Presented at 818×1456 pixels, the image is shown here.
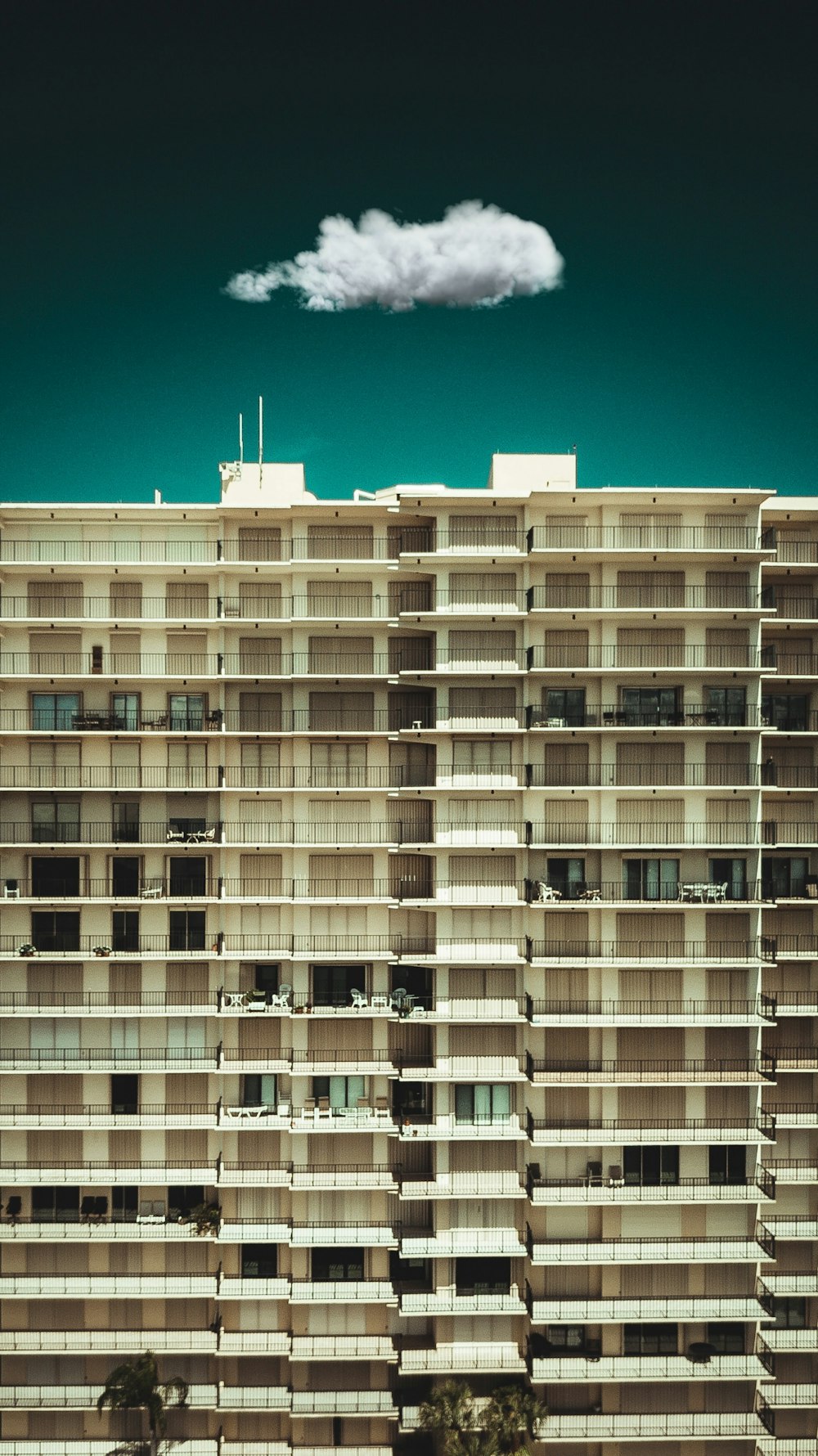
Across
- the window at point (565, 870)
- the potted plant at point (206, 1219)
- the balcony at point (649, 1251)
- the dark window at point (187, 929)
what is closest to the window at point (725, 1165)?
the balcony at point (649, 1251)

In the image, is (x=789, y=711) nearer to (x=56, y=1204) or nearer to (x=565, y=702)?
(x=565, y=702)

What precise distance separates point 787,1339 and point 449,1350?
11835 mm

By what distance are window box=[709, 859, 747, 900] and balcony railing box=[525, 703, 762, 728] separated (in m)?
4.91

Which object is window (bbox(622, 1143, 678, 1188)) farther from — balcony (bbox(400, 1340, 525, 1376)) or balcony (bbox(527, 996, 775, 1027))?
balcony (bbox(400, 1340, 525, 1376))

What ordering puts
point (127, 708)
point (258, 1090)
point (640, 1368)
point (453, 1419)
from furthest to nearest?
point (127, 708)
point (258, 1090)
point (640, 1368)
point (453, 1419)

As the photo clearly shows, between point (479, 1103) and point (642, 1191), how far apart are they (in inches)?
247

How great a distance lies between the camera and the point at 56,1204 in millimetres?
28984

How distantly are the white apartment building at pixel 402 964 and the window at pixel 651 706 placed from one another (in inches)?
4.8

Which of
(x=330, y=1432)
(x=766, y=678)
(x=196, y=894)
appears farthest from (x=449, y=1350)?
(x=766, y=678)

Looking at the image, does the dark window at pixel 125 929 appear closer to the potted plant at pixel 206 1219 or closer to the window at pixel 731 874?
the potted plant at pixel 206 1219

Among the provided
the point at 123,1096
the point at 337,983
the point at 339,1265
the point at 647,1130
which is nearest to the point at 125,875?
the point at 123,1096

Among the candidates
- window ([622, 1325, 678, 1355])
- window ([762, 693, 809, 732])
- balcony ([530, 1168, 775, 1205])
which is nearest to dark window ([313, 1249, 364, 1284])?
balcony ([530, 1168, 775, 1205])

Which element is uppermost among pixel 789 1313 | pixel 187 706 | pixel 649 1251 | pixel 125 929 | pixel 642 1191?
pixel 187 706

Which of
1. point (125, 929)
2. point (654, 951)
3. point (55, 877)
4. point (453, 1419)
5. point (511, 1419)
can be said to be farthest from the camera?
point (55, 877)
